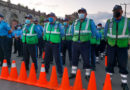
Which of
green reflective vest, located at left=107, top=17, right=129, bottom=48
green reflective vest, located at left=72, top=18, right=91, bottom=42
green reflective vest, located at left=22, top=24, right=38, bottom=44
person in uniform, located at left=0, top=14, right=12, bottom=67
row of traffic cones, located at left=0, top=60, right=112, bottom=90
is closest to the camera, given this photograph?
row of traffic cones, located at left=0, top=60, right=112, bottom=90

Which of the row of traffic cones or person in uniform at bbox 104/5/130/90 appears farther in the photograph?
person in uniform at bbox 104/5/130/90

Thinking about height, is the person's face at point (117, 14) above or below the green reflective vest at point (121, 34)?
above

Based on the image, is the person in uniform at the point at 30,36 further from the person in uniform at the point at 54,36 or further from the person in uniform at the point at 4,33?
the person in uniform at the point at 4,33

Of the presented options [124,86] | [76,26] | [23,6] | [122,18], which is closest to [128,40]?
[122,18]

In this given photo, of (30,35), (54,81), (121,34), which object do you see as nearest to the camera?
(121,34)

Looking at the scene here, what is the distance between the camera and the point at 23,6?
42500 millimetres

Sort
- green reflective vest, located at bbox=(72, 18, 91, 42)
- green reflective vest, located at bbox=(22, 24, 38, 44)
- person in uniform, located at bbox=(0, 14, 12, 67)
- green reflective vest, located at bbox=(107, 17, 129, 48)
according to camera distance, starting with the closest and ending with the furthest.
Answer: green reflective vest, located at bbox=(107, 17, 129, 48) → green reflective vest, located at bbox=(72, 18, 91, 42) → green reflective vest, located at bbox=(22, 24, 38, 44) → person in uniform, located at bbox=(0, 14, 12, 67)

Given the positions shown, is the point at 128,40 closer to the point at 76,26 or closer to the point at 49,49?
the point at 76,26

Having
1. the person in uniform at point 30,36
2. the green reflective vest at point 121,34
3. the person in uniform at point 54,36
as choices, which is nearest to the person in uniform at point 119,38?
the green reflective vest at point 121,34

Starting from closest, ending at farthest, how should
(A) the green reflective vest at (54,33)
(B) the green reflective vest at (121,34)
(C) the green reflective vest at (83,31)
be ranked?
1. (B) the green reflective vest at (121,34)
2. (C) the green reflective vest at (83,31)
3. (A) the green reflective vest at (54,33)

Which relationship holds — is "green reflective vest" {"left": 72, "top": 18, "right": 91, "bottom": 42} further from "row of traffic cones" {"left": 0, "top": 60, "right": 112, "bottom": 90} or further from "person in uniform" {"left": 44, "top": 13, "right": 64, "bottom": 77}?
"row of traffic cones" {"left": 0, "top": 60, "right": 112, "bottom": 90}

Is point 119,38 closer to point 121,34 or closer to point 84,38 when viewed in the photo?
point 121,34

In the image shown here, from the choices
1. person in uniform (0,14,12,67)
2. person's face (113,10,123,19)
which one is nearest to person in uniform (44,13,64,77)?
person's face (113,10,123,19)

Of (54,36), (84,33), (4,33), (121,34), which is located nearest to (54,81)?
(54,36)
